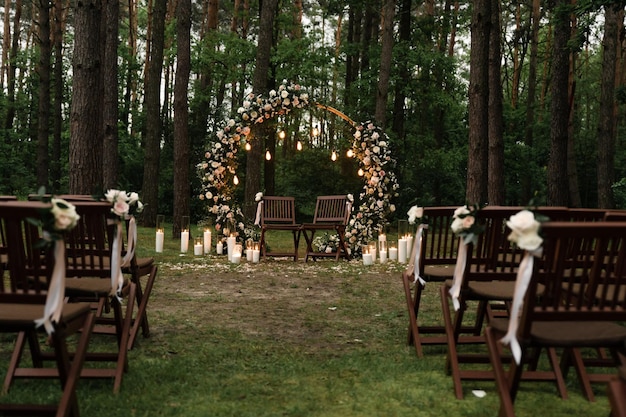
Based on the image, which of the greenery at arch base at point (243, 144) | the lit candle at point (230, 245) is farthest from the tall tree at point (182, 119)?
the lit candle at point (230, 245)

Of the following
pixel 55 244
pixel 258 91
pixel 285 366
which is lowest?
pixel 285 366

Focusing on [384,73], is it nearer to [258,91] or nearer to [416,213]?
[258,91]

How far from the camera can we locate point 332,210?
13.4 meters

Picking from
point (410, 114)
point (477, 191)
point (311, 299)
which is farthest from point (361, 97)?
point (311, 299)

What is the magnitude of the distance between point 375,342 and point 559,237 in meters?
3.06

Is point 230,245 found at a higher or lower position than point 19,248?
lower

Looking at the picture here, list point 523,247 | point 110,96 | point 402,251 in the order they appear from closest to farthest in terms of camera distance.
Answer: point 523,247, point 402,251, point 110,96

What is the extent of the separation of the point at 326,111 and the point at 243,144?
9028 mm

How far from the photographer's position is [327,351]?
559cm

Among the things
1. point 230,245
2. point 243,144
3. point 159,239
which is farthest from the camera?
point 243,144

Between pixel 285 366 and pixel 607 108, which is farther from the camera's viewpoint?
pixel 607 108

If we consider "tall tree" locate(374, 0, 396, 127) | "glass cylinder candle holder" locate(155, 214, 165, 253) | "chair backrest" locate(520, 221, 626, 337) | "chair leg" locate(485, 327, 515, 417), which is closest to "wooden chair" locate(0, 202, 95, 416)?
"chair leg" locate(485, 327, 515, 417)

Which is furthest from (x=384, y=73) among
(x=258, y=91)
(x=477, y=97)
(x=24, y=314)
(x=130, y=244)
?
(x=24, y=314)

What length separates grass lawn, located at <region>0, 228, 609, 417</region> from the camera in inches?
160
